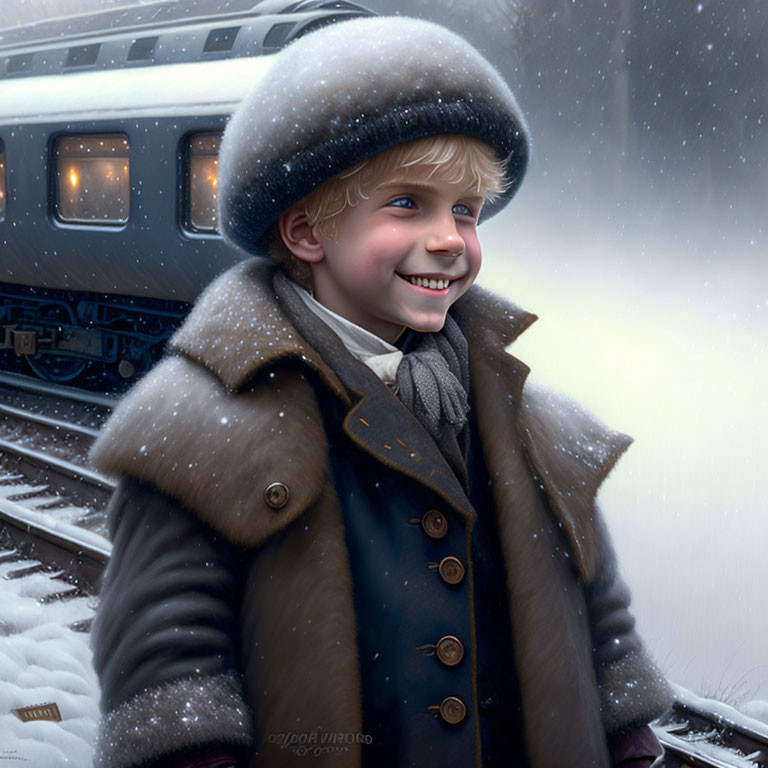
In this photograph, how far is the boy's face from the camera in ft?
4.47

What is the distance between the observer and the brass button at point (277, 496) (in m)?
1.31

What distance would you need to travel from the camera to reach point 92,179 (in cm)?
673

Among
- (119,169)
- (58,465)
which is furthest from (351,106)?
(119,169)

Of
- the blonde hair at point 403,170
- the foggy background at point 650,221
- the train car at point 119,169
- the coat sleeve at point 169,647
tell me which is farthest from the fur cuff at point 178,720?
the foggy background at point 650,221

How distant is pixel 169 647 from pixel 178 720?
101 millimetres

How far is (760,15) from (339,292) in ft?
42.3


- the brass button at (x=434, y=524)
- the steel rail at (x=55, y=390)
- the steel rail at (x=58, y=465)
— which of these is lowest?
the steel rail at (x=55, y=390)

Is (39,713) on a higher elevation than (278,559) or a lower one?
lower

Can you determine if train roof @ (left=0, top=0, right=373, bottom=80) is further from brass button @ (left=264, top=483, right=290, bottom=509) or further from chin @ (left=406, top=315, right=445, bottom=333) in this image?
brass button @ (left=264, top=483, right=290, bottom=509)

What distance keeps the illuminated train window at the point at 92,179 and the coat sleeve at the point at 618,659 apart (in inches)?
213

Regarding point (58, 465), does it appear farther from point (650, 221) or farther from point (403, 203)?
point (650, 221)

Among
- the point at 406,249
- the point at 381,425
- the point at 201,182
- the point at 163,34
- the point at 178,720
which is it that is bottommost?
the point at 201,182

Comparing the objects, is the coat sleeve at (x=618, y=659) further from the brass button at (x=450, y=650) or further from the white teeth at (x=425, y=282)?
the white teeth at (x=425, y=282)

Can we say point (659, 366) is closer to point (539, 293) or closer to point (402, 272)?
point (539, 293)
